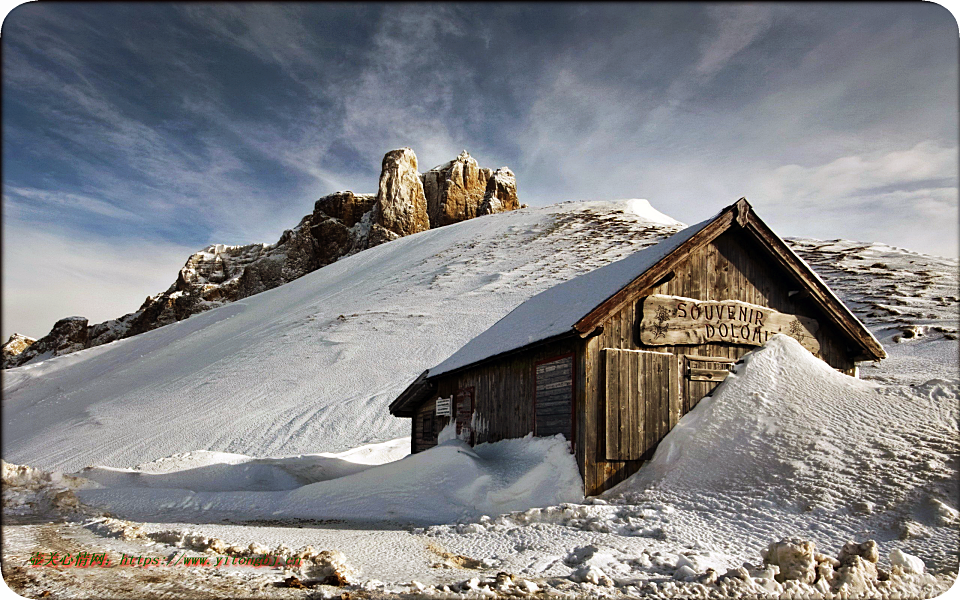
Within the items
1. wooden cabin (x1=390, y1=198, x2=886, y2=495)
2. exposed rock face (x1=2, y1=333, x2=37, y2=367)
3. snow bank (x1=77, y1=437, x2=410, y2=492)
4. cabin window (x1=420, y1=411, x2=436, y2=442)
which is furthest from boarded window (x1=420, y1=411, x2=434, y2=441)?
exposed rock face (x1=2, y1=333, x2=37, y2=367)

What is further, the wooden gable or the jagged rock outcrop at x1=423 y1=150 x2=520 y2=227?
the jagged rock outcrop at x1=423 y1=150 x2=520 y2=227

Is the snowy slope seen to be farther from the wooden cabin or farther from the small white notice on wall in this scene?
the wooden cabin

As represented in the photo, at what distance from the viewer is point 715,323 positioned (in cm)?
1102

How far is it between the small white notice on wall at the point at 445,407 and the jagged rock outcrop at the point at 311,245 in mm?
65093

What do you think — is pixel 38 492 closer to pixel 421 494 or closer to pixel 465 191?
pixel 421 494

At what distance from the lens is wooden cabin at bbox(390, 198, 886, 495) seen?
32.9 ft

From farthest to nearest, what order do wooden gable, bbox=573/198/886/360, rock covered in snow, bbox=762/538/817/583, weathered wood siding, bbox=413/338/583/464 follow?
wooden gable, bbox=573/198/886/360 → weathered wood siding, bbox=413/338/583/464 → rock covered in snow, bbox=762/538/817/583

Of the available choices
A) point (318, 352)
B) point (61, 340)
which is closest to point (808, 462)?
point (318, 352)

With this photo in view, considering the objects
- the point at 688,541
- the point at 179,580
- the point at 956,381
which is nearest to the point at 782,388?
the point at 956,381

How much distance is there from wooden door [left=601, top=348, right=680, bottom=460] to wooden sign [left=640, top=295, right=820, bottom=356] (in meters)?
0.40

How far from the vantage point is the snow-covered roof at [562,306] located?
10.6 meters

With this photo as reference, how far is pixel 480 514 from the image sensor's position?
9.79m

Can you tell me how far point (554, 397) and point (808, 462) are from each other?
3899mm

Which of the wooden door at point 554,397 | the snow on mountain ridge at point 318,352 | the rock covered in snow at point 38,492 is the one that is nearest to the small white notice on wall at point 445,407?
the wooden door at point 554,397
